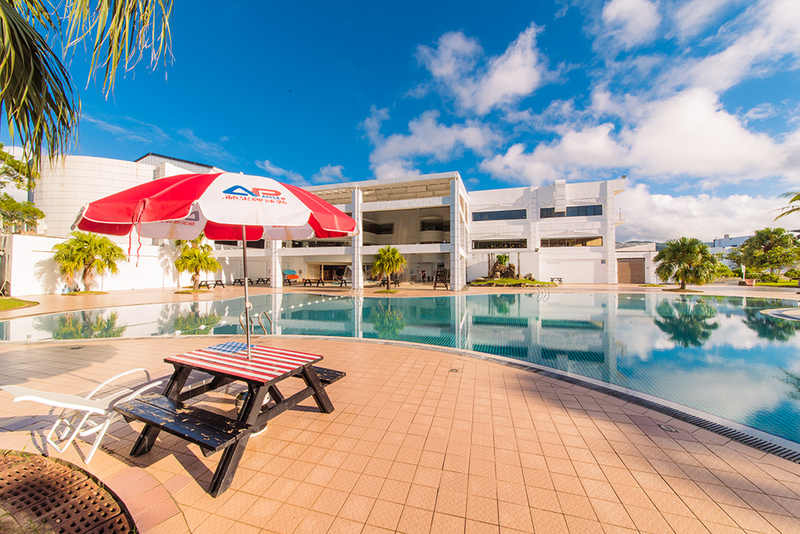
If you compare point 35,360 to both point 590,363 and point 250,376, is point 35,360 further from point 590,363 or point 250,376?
point 590,363

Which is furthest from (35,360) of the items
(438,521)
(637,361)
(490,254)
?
(490,254)

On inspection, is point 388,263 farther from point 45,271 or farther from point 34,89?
point 45,271

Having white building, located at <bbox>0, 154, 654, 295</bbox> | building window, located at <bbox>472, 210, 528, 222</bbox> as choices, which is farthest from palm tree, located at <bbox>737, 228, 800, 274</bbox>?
building window, located at <bbox>472, 210, 528, 222</bbox>

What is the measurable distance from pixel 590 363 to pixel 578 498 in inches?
169

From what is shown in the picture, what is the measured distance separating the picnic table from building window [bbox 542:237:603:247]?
31.0m

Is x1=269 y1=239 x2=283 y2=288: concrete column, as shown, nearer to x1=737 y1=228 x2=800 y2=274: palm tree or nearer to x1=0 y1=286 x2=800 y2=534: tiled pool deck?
x1=0 y1=286 x2=800 y2=534: tiled pool deck

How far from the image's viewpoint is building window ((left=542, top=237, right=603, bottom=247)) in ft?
95.5

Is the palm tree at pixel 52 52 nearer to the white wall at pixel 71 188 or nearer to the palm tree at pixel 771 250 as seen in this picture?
the white wall at pixel 71 188

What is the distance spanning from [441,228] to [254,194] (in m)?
31.7

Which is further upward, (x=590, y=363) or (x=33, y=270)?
(x=33, y=270)

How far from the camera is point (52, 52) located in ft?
8.17

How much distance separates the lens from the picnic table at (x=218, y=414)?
2.16 meters

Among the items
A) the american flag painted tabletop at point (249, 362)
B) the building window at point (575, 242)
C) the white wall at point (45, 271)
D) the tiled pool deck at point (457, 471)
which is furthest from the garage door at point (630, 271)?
the white wall at point (45, 271)

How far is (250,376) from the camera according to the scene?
2.54 m
